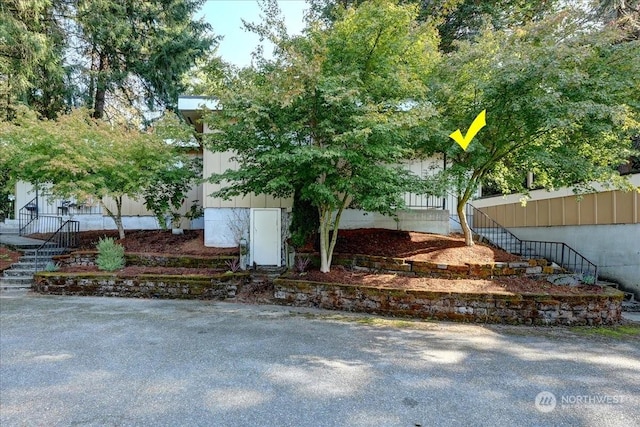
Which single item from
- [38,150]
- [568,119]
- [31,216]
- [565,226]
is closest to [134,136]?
[38,150]

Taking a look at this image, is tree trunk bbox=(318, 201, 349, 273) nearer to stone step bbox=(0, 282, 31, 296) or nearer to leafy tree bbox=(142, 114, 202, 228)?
leafy tree bbox=(142, 114, 202, 228)

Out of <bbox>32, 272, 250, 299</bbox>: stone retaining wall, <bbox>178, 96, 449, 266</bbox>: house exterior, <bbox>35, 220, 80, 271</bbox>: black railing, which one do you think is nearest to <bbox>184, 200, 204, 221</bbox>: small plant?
<bbox>178, 96, 449, 266</bbox>: house exterior

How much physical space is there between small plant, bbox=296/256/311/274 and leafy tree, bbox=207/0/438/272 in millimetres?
1628

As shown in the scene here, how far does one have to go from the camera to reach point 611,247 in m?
8.77

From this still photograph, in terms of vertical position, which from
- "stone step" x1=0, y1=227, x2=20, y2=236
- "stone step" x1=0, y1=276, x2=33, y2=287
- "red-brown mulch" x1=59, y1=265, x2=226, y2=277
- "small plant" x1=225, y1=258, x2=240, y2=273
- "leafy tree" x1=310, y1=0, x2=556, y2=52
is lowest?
"stone step" x1=0, y1=276, x2=33, y2=287

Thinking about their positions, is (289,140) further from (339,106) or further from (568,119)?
(568,119)

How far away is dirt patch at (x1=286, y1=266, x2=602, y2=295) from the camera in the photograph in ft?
21.1

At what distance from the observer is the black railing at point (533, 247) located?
368 inches

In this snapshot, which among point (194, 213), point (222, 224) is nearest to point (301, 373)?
point (222, 224)

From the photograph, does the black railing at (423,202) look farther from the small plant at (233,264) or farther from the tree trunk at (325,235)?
the small plant at (233,264)

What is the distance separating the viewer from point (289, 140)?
654cm

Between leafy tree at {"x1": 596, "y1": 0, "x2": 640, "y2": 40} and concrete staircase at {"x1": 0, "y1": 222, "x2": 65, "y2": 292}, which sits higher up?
leafy tree at {"x1": 596, "y1": 0, "x2": 640, "y2": 40}

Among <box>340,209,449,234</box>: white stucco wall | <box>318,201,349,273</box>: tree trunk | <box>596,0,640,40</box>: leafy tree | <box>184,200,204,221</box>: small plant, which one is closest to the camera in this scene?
<box>318,201,349,273</box>: tree trunk

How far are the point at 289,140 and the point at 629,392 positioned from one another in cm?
584
